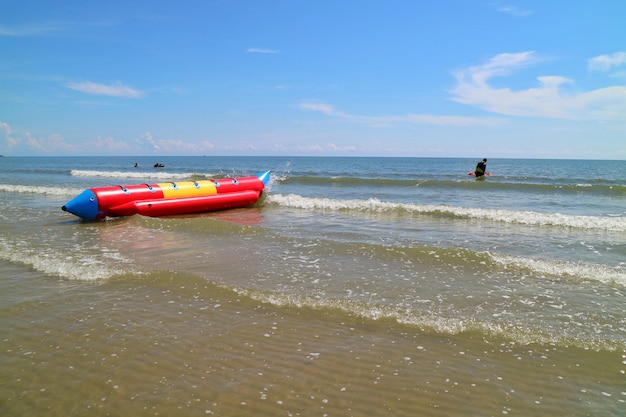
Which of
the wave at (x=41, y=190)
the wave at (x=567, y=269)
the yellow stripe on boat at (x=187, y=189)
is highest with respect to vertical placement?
the yellow stripe on boat at (x=187, y=189)

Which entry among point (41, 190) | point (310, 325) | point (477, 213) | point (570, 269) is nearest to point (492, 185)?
point (477, 213)

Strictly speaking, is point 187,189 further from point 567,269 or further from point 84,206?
point 567,269

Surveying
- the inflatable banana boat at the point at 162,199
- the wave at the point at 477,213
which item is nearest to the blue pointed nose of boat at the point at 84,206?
the inflatable banana boat at the point at 162,199

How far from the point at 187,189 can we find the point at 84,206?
2.95 meters

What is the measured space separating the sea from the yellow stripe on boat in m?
3.03

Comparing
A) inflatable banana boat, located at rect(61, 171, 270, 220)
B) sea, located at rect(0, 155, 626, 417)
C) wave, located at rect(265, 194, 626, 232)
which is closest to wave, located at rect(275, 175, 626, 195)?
wave, located at rect(265, 194, 626, 232)

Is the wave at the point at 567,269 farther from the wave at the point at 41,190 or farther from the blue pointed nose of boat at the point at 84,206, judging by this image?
the wave at the point at 41,190

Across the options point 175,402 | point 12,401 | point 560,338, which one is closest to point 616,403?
point 560,338

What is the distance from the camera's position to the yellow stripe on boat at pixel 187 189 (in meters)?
12.2

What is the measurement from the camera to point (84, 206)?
10.8 metres

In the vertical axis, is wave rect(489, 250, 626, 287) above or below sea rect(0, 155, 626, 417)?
above

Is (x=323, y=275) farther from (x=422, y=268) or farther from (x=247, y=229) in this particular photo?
(x=247, y=229)

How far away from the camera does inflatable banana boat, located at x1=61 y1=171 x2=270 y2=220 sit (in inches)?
429

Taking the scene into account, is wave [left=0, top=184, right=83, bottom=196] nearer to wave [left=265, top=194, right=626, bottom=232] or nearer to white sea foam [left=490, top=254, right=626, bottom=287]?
wave [left=265, top=194, right=626, bottom=232]
